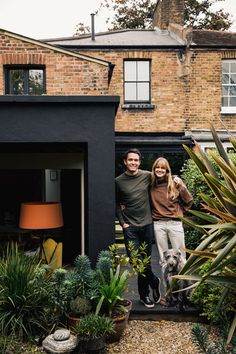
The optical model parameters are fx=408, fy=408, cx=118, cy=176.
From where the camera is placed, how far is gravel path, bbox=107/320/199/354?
3.94m

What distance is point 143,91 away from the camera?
14.2 m

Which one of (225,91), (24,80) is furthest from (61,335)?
(225,91)

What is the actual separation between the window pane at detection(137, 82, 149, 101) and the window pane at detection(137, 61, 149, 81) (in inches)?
8.0

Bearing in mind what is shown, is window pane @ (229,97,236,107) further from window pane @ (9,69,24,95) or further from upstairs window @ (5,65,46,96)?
window pane @ (9,69,24,95)

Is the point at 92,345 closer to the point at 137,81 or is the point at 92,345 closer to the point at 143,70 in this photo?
the point at 137,81

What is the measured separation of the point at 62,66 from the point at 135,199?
8065mm

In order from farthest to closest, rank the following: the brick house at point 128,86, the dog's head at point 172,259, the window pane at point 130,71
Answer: the window pane at point 130,71 < the brick house at point 128,86 < the dog's head at point 172,259

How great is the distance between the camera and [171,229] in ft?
15.2

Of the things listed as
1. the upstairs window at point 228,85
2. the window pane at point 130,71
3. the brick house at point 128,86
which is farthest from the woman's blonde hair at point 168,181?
the upstairs window at point 228,85

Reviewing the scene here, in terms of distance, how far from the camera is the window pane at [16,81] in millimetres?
12473

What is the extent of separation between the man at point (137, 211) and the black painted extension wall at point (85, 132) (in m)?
0.21

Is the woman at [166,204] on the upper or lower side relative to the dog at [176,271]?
upper

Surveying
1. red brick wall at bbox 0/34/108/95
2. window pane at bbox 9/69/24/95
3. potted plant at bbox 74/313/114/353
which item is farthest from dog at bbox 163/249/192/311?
window pane at bbox 9/69/24/95

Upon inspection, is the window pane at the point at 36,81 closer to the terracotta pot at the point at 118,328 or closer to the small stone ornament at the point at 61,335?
the terracotta pot at the point at 118,328
